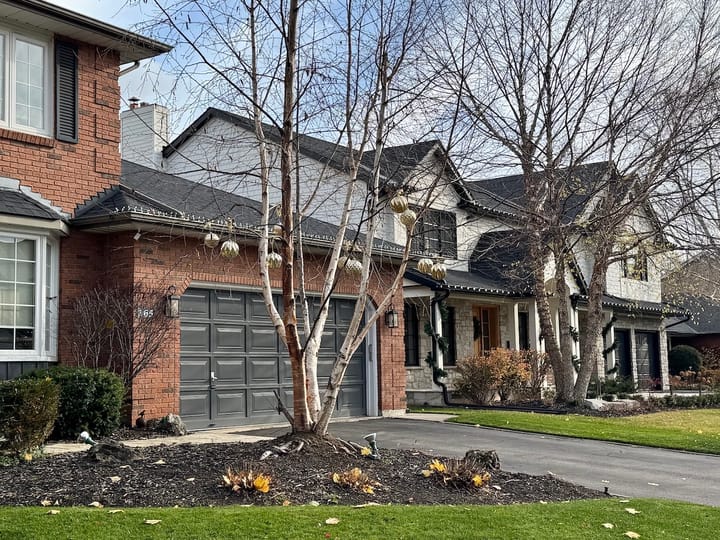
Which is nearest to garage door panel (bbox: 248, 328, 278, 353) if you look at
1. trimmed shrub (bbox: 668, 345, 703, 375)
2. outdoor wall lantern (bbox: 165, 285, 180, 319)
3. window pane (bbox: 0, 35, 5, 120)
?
outdoor wall lantern (bbox: 165, 285, 180, 319)

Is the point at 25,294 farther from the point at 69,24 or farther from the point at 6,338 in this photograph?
the point at 69,24

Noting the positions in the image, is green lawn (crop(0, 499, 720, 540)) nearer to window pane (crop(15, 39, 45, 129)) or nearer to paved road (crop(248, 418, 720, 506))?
paved road (crop(248, 418, 720, 506))

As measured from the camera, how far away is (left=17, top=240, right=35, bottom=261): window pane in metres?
12.2

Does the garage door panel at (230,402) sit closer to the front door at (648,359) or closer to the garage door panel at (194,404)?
the garage door panel at (194,404)

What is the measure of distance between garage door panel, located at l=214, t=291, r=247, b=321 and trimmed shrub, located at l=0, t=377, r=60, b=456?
14.8 feet

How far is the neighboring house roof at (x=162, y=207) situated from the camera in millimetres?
12306

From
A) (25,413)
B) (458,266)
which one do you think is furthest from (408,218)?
(458,266)

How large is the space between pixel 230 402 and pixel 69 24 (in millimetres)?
6720

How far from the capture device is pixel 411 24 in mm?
9195

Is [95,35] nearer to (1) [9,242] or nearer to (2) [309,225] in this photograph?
(1) [9,242]

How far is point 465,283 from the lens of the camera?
2202cm

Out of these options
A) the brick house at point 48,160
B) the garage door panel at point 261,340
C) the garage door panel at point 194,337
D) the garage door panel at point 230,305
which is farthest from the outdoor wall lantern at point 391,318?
the brick house at point 48,160

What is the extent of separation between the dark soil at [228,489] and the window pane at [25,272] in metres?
4.00

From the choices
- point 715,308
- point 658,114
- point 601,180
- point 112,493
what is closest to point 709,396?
point 601,180
